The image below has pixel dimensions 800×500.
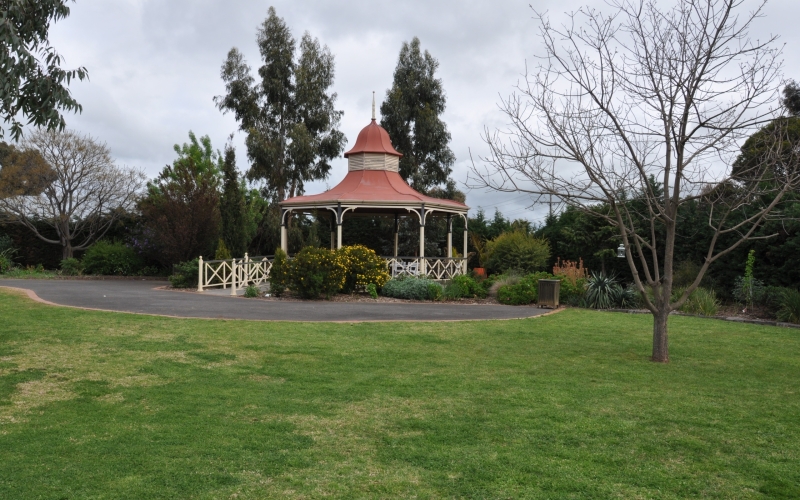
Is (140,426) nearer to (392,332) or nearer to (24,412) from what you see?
(24,412)

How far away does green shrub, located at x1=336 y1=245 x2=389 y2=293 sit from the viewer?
1895 cm

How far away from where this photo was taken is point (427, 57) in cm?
3322

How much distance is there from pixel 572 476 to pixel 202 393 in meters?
3.85

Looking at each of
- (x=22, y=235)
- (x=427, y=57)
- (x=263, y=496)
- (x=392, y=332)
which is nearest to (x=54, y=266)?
(x=22, y=235)

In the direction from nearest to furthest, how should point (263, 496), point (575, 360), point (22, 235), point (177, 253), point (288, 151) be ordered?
point (263, 496), point (575, 360), point (177, 253), point (22, 235), point (288, 151)

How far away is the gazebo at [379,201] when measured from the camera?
2191 centimetres

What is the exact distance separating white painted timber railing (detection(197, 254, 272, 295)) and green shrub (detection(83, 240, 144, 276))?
6582 millimetres

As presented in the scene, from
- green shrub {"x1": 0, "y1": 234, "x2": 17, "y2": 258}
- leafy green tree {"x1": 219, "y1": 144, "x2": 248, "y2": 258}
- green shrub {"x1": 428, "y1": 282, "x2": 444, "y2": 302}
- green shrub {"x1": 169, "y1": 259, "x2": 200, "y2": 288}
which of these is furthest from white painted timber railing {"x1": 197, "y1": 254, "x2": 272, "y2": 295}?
green shrub {"x1": 0, "y1": 234, "x2": 17, "y2": 258}

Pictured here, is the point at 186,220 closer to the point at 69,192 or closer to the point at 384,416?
the point at 69,192

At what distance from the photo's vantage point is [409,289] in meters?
18.4

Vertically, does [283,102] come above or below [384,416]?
above

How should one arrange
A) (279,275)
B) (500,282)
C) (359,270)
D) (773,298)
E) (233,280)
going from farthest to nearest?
(233,280), (359,270), (500,282), (279,275), (773,298)

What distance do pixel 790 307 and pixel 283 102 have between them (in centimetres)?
2360

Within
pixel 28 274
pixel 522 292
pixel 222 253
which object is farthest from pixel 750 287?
A: pixel 28 274
